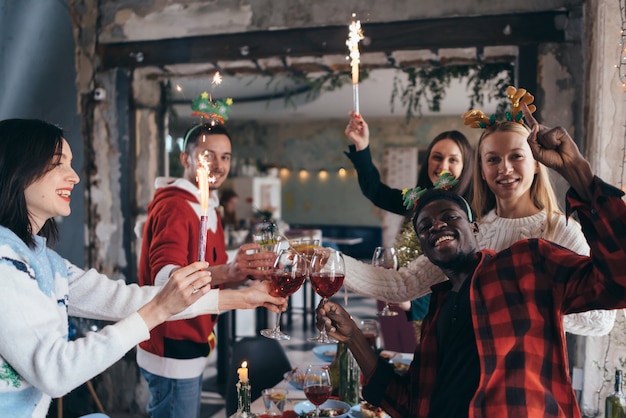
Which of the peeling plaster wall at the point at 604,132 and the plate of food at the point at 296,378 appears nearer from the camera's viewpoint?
the plate of food at the point at 296,378

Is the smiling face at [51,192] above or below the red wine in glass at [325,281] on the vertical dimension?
above

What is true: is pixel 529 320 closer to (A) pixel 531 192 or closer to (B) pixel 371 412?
(A) pixel 531 192

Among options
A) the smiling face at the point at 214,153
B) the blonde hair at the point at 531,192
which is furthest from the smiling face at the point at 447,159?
the smiling face at the point at 214,153

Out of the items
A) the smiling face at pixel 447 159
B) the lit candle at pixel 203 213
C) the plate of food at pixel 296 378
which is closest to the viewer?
the lit candle at pixel 203 213

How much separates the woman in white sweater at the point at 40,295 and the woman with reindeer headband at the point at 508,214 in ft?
2.40

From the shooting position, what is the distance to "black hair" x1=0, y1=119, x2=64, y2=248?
1.38 metres

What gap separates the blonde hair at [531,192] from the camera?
174cm

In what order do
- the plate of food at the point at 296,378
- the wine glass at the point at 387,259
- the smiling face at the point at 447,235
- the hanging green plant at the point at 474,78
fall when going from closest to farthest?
1. the smiling face at the point at 447,235
2. the wine glass at the point at 387,259
3. the plate of food at the point at 296,378
4. the hanging green plant at the point at 474,78

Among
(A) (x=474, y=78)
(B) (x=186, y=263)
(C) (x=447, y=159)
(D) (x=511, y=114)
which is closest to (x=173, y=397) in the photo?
(B) (x=186, y=263)

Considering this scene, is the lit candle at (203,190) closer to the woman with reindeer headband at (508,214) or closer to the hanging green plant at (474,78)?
the woman with reindeer headband at (508,214)

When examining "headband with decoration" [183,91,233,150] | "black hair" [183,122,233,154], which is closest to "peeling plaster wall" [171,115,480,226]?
"black hair" [183,122,233,154]

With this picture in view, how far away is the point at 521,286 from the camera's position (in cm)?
137

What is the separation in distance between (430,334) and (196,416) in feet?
4.58

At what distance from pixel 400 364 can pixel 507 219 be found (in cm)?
97
